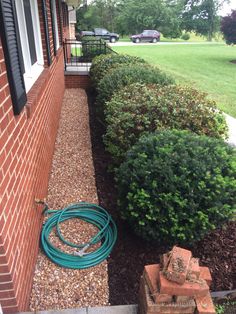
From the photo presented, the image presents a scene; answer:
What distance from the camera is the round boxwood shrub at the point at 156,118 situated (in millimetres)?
3426

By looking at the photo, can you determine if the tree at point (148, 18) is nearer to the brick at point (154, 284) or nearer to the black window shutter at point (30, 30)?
the black window shutter at point (30, 30)

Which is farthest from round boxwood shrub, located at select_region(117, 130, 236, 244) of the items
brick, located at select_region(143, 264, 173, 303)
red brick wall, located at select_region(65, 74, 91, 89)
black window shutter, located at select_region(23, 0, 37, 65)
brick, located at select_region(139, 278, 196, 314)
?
red brick wall, located at select_region(65, 74, 91, 89)

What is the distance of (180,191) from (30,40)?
2.87m

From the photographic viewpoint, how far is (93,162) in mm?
4578

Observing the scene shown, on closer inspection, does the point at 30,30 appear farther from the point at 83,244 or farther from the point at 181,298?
the point at 181,298

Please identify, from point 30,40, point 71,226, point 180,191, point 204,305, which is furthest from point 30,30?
point 204,305

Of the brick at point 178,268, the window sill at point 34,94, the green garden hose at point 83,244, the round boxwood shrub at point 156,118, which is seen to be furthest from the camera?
the round boxwood shrub at point 156,118

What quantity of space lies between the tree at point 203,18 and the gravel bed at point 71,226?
52.9m

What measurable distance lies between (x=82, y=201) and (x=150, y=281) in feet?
6.51

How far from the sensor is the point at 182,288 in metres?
1.59

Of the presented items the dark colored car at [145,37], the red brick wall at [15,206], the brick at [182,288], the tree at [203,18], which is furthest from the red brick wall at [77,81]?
the tree at [203,18]

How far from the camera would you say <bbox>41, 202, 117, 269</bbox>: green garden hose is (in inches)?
103

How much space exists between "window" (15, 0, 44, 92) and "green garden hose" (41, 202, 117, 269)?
4.72 ft

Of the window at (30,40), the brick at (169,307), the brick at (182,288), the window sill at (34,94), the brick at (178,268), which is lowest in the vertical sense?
the brick at (169,307)
